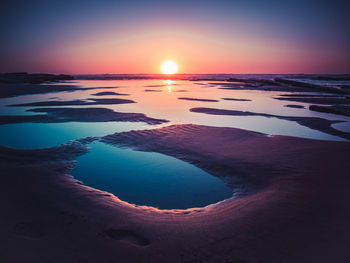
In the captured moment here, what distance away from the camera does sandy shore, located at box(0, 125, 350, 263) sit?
9.61 ft

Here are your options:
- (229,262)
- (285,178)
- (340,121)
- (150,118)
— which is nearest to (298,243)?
(229,262)

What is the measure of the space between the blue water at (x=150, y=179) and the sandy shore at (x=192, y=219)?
31cm

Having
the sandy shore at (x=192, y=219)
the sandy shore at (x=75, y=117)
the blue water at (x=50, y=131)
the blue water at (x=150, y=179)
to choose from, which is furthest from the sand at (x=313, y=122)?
the blue water at (x=150, y=179)

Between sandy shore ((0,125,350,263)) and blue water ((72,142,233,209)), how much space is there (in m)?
0.31

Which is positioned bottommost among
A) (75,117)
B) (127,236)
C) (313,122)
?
(127,236)

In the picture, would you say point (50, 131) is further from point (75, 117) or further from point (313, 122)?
point (313, 122)

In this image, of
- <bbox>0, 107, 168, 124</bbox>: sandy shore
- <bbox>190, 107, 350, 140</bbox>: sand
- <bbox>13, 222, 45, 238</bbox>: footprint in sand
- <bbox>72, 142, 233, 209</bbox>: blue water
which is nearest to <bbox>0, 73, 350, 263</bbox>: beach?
<bbox>13, 222, 45, 238</bbox>: footprint in sand

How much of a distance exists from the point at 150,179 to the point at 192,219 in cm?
200

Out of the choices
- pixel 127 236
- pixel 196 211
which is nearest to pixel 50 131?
pixel 127 236

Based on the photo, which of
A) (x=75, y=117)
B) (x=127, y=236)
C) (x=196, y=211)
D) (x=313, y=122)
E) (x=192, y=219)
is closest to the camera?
(x=127, y=236)

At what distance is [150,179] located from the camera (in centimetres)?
549

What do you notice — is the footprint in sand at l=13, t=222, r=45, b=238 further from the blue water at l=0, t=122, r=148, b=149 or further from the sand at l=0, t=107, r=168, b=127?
the sand at l=0, t=107, r=168, b=127

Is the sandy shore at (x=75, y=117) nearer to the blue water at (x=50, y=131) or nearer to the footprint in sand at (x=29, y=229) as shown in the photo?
the blue water at (x=50, y=131)

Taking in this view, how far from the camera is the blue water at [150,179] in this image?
4.57 meters
